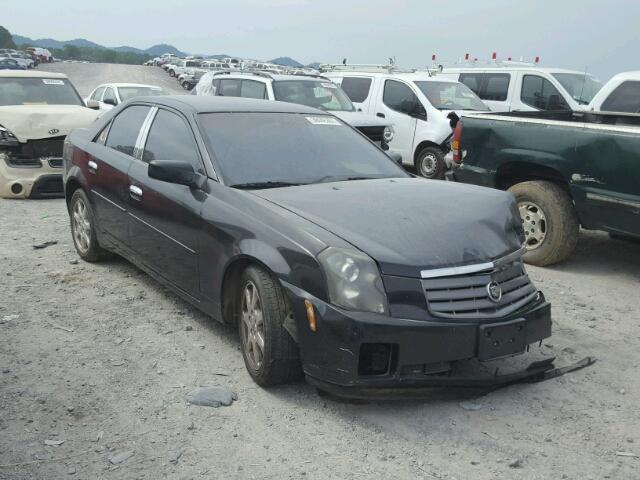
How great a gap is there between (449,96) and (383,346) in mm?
9630

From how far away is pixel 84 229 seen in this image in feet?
20.5

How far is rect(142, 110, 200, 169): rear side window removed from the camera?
4664mm

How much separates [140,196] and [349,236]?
6.77 feet

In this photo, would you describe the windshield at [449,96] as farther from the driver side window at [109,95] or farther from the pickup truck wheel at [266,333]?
the pickup truck wheel at [266,333]

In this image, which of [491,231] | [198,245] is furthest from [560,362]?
[198,245]

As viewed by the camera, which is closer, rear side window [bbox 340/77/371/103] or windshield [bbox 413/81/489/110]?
windshield [bbox 413/81/489/110]

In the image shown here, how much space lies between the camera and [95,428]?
347cm

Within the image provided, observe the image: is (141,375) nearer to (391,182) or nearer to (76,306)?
(76,306)

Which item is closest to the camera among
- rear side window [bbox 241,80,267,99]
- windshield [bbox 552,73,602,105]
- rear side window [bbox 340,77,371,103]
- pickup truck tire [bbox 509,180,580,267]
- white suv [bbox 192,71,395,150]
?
pickup truck tire [bbox 509,180,580,267]

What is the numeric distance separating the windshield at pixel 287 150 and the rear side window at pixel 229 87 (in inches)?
284

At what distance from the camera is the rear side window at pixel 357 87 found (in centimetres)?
1304

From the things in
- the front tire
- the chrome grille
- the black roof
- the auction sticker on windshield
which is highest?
the black roof

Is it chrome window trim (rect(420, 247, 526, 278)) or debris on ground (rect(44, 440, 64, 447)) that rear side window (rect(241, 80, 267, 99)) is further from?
debris on ground (rect(44, 440, 64, 447))

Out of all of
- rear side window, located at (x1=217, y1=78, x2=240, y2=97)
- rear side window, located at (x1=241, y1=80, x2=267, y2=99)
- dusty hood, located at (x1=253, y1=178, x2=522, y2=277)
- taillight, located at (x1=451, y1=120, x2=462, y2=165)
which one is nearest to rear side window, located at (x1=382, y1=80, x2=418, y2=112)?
rear side window, located at (x1=241, y1=80, x2=267, y2=99)
